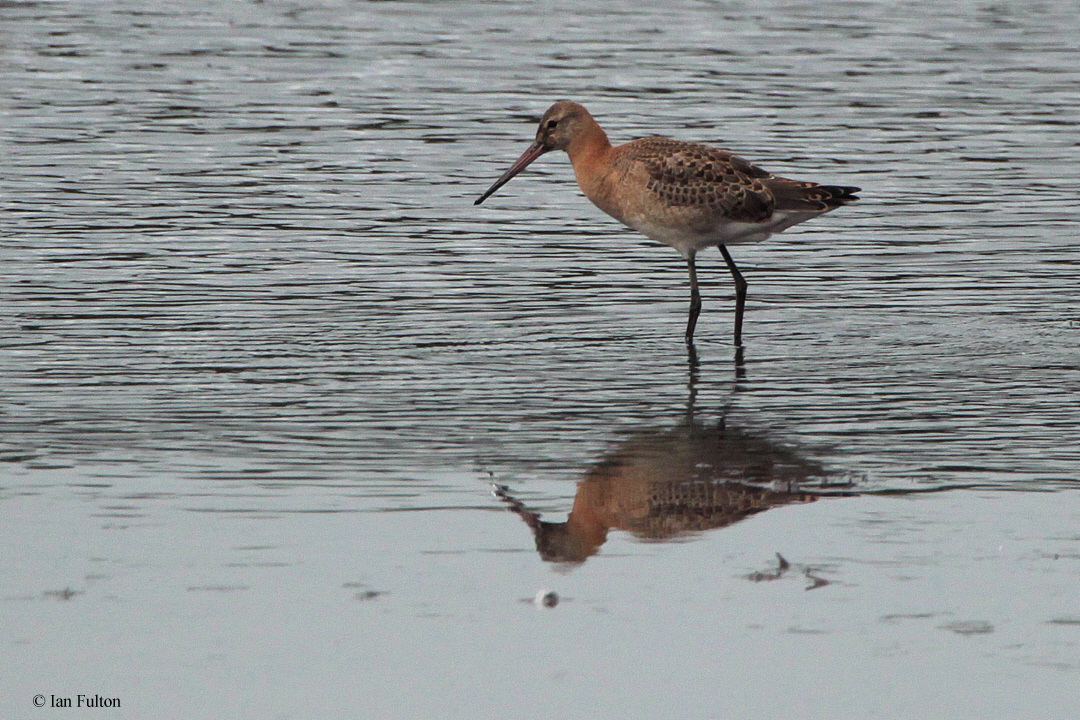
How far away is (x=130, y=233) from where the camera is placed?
1374 cm

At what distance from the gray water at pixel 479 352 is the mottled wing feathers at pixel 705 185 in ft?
2.67

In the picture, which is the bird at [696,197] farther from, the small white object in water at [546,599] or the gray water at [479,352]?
the small white object in water at [546,599]

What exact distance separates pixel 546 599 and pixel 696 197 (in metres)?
5.19

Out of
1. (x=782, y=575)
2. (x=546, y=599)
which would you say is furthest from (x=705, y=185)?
(x=546, y=599)

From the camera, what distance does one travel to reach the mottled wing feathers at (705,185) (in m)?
11.1

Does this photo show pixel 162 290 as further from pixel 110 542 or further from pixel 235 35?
pixel 235 35

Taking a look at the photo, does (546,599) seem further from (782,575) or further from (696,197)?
(696,197)

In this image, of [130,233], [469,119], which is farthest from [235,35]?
[130,233]

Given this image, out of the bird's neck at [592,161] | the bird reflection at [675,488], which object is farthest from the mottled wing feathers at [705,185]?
the bird reflection at [675,488]

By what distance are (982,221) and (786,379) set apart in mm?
5185

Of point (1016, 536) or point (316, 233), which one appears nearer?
point (1016, 536)

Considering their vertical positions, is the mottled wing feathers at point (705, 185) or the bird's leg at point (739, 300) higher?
the mottled wing feathers at point (705, 185)

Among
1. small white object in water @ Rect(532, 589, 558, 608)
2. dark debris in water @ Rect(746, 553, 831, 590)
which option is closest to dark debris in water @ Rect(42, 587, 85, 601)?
small white object in water @ Rect(532, 589, 558, 608)

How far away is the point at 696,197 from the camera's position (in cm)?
1108
